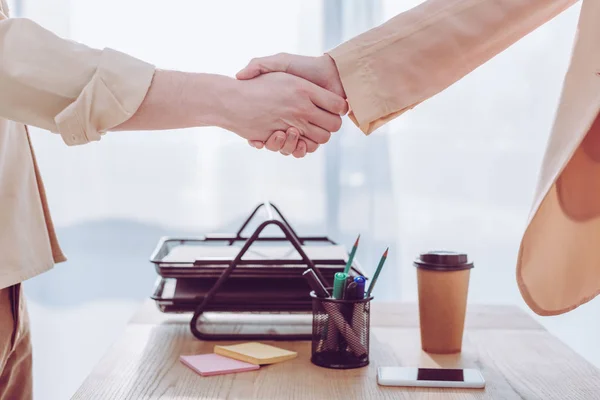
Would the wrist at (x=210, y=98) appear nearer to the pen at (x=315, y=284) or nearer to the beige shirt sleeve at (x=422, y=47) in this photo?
the beige shirt sleeve at (x=422, y=47)

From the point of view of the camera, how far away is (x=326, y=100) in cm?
131

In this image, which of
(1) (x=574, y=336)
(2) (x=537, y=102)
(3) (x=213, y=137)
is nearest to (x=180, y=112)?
(3) (x=213, y=137)

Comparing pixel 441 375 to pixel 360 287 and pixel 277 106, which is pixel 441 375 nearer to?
pixel 360 287

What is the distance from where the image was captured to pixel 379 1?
88.9 inches

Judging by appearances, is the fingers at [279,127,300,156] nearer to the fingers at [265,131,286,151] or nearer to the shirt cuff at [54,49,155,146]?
the fingers at [265,131,286,151]

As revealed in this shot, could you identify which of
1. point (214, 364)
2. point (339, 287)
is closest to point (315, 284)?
point (339, 287)

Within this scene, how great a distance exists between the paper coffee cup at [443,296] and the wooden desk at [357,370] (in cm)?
2

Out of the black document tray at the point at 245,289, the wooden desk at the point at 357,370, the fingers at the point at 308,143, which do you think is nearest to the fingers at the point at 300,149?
the fingers at the point at 308,143

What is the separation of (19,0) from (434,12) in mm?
1514

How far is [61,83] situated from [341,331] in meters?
0.53

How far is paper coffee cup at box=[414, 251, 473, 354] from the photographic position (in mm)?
1080

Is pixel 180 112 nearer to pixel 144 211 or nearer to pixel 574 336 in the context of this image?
pixel 144 211

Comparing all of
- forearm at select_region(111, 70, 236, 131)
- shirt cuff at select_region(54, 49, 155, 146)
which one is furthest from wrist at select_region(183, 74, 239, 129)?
shirt cuff at select_region(54, 49, 155, 146)

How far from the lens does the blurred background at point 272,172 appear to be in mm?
2266
